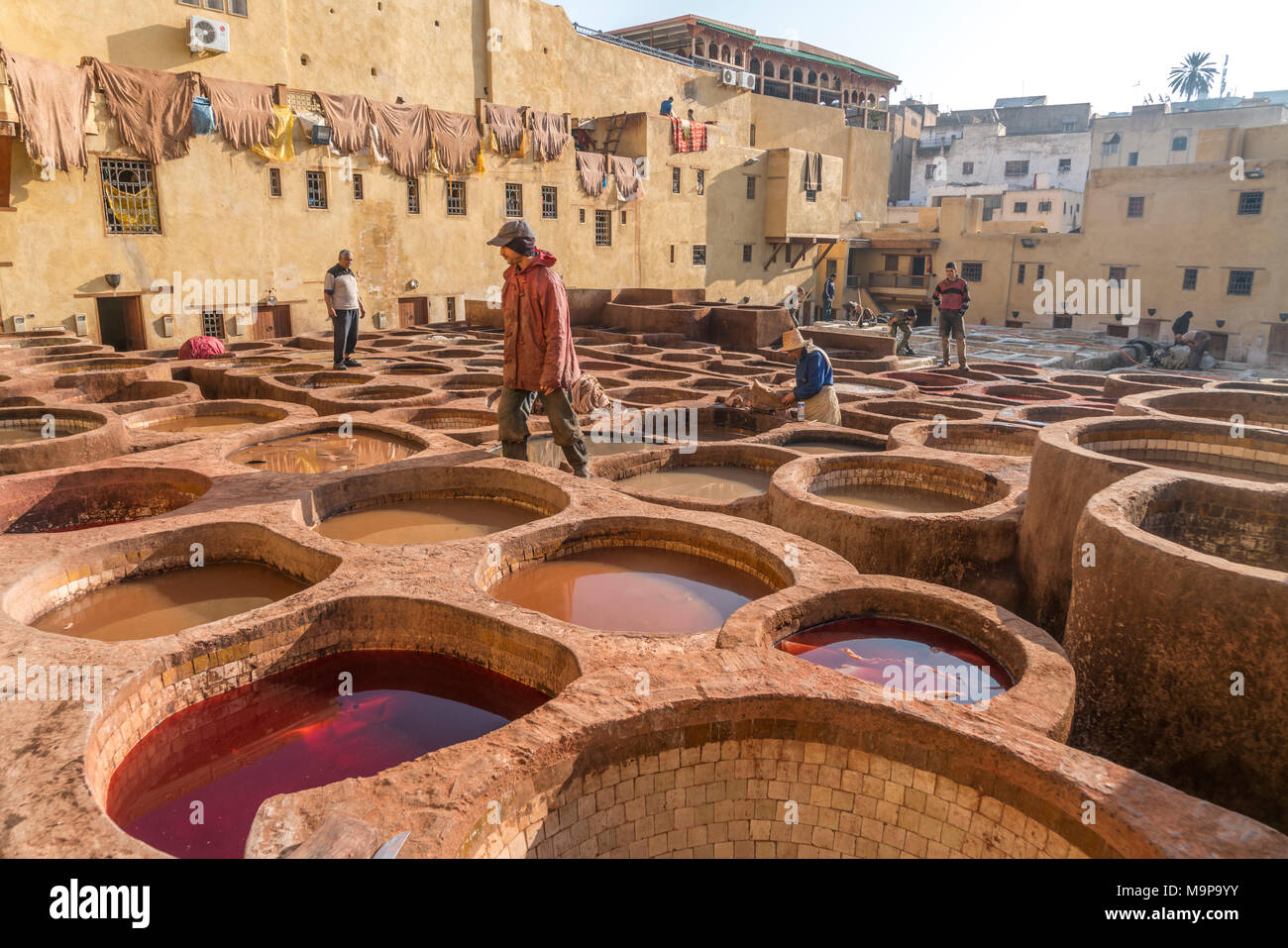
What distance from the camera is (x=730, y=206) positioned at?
3303cm

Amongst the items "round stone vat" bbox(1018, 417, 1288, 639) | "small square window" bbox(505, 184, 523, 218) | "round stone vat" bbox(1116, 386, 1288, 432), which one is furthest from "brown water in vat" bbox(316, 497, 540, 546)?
"small square window" bbox(505, 184, 523, 218)

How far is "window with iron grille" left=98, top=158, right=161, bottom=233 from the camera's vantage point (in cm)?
1816

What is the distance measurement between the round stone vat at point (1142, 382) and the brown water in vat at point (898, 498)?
7.07m

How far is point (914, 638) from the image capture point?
4.98m

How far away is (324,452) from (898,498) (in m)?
5.57

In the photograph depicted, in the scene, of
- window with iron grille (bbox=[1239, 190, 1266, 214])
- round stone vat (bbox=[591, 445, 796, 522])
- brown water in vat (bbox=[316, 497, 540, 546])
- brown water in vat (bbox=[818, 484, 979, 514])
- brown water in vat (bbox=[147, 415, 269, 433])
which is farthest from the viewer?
window with iron grille (bbox=[1239, 190, 1266, 214])

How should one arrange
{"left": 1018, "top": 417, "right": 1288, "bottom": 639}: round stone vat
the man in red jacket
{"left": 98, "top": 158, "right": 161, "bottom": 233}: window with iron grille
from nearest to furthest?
{"left": 1018, "top": 417, "right": 1288, "bottom": 639}: round stone vat
the man in red jacket
{"left": 98, "top": 158, "right": 161, "bottom": 233}: window with iron grille

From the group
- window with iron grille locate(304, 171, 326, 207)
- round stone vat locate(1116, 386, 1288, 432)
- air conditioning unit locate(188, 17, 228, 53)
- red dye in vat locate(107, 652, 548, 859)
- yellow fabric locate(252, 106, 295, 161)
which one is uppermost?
air conditioning unit locate(188, 17, 228, 53)

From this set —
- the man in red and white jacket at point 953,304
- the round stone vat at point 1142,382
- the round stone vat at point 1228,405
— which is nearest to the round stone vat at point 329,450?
the round stone vat at point 1228,405

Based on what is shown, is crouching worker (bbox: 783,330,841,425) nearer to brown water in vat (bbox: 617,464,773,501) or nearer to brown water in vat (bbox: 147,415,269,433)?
brown water in vat (bbox: 617,464,773,501)

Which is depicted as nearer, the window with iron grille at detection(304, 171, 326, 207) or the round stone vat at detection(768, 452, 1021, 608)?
the round stone vat at detection(768, 452, 1021, 608)

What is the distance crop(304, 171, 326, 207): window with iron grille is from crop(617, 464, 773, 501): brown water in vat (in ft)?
53.9
